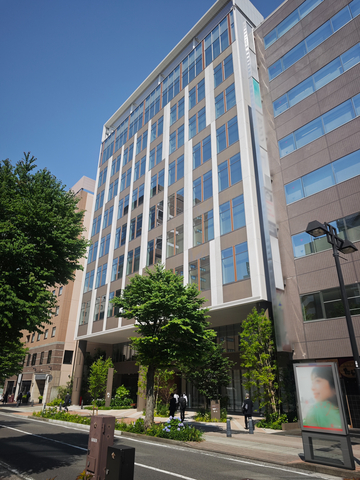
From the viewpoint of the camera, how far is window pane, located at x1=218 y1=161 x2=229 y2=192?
2736cm

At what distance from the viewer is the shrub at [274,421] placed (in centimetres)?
1881

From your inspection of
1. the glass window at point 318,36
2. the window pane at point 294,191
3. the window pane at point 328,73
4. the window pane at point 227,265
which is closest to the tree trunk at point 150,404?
the window pane at point 227,265

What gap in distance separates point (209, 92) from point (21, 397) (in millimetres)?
46585

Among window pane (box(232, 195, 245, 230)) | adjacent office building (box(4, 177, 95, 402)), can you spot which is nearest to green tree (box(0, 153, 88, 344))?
window pane (box(232, 195, 245, 230))

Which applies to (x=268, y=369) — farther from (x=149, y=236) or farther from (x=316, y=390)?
(x=149, y=236)

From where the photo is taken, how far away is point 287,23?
94.4 feet

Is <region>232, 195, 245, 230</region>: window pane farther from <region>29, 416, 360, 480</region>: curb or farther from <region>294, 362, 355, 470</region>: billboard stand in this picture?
<region>29, 416, 360, 480</region>: curb

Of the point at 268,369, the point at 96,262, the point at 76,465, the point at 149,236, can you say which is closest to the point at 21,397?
the point at 96,262

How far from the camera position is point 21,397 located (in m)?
46.2

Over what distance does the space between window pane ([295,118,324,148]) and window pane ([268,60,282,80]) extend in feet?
23.1

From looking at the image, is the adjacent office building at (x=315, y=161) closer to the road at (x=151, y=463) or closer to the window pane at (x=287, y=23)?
the window pane at (x=287, y=23)

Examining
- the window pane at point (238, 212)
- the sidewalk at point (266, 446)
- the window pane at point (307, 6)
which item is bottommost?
the sidewalk at point (266, 446)

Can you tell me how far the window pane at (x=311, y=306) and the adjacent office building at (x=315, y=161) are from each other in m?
0.06

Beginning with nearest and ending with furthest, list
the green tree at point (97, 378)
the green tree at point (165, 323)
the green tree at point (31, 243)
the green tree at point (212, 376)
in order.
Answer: the green tree at point (31, 243) < the green tree at point (165, 323) < the green tree at point (212, 376) < the green tree at point (97, 378)
